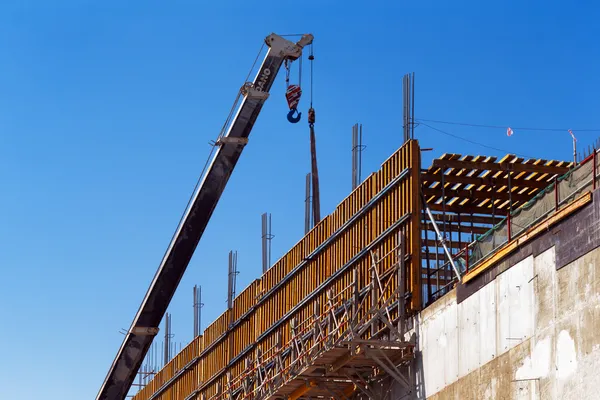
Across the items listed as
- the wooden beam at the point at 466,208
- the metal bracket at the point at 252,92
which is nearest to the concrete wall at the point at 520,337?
the wooden beam at the point at 466,208

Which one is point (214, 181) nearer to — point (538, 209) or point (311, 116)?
point (311, 116)

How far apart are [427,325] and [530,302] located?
5665 millimetres

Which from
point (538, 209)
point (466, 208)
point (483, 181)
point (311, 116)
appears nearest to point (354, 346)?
point (538, 209)

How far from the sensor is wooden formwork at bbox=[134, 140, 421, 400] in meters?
36.6

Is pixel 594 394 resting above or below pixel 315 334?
below

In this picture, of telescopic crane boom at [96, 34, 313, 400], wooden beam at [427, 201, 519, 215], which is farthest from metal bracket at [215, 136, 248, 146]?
wooden beam at [427, 201, 519, 215]

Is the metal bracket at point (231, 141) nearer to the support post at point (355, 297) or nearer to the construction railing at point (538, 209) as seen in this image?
the support post at point (355, 297)

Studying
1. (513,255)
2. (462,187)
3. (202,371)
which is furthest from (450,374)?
(202,371)

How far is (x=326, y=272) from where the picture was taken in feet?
139

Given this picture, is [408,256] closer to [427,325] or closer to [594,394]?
[427,325]

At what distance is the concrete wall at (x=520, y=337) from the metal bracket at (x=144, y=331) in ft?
48.8

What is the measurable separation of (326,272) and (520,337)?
13.7 metres

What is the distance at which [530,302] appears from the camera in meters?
29.4

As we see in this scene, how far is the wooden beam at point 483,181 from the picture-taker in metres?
38.8
